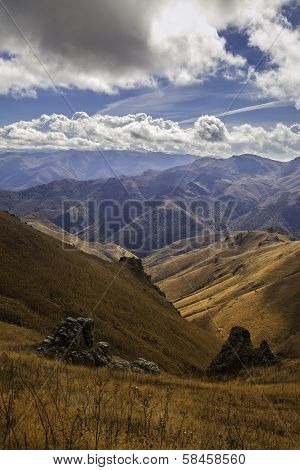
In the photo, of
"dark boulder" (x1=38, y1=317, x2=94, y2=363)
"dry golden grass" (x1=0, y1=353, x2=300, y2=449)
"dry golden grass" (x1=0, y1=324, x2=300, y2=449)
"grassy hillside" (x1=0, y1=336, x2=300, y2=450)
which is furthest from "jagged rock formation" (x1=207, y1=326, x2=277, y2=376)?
"dry golden grass" (x1=0, y1=353, x2=300, y2=449)

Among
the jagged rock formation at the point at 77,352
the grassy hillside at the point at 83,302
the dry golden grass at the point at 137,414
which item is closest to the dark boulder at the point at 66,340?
the jagged rock formation at the point at 77,352

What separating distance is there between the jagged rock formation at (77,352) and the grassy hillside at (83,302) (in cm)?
1620

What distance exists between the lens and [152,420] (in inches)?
374

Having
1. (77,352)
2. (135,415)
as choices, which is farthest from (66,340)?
(135,415)

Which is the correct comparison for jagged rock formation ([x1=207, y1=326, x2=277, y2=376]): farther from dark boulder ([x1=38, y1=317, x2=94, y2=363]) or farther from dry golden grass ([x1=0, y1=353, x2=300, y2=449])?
dry golden grass ([x1=0, y1=353, x2=300, y2=449])

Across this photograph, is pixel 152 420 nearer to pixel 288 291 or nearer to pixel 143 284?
pixel 143 284

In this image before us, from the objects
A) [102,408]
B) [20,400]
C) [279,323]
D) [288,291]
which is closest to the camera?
[20,400]

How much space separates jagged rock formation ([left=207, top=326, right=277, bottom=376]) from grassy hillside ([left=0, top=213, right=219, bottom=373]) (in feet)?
61.1

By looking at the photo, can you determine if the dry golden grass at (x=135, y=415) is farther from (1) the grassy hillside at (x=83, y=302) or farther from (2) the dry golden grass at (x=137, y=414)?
(1) the grassy hillside at (x=83, y=302)

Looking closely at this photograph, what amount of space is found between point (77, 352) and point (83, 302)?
134 ft

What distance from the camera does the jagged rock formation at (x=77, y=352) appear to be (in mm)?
22266

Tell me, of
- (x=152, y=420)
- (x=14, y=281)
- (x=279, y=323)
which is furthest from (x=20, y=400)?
(x=279, y=323)

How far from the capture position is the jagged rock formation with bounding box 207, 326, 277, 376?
29078 mm
